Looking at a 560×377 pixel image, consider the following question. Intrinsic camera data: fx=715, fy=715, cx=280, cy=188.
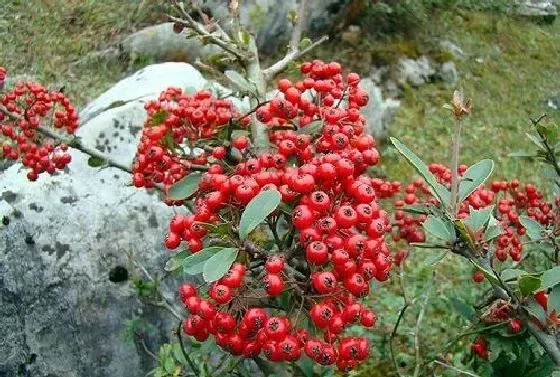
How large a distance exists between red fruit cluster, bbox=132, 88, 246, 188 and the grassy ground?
9.63 ft

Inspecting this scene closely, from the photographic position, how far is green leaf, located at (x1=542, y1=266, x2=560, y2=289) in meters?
1.45

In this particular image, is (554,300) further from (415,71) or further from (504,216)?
(415,71)

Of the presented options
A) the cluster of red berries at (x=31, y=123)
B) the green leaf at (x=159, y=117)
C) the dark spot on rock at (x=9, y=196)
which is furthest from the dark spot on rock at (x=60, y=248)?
the green leaf at (x=159, y=117)

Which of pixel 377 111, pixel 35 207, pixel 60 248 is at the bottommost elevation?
pixel 377 111

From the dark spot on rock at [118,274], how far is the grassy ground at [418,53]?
2.31 meters

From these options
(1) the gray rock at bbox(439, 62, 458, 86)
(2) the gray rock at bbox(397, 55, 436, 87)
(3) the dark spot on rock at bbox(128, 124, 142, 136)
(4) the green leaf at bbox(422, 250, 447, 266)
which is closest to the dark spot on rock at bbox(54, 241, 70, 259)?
(3) the dark spot on rock at bbox(128, 124, 142, 136)

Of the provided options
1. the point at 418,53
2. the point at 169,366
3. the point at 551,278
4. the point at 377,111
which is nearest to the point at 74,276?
the point at 169,366

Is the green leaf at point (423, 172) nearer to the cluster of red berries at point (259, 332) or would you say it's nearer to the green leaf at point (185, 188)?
the cluster of red berries at point (259, 332)

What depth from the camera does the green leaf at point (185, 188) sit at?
1871 millimetres

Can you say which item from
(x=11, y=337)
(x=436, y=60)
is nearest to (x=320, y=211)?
(x=11, y=337)

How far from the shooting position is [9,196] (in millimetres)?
3100

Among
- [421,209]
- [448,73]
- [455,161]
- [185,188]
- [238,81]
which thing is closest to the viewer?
[455,161]

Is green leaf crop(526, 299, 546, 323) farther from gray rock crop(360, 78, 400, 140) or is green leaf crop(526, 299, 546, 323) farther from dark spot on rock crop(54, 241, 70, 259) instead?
gray rock crop(360, 78, 400, 140)

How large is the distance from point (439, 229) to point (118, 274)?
1.94 meters
